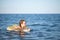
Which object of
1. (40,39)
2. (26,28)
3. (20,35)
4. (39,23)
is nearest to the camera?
(40,39)

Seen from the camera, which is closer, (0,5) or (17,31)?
(17,31)

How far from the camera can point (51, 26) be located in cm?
292

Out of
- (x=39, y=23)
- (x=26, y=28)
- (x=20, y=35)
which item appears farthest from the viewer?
(x=39, y=23)

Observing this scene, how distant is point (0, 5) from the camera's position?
3018mm

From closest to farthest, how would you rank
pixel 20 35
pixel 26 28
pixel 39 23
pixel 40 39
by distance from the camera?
pixel 40 39, pixel 20 35, pixel 26 28, pixel 39 23

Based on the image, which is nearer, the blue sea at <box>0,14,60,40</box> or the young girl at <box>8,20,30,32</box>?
the blue sea at <box>0,14,60,40</box>

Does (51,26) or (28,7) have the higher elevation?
(28,7)

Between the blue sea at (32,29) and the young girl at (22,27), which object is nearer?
the blue sea at (32,29)

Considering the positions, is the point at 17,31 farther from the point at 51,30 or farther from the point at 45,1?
the point at 45,1

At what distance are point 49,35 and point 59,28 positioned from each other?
1.31ft

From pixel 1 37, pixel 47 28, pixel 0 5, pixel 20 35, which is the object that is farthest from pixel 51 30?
pixel 0 5

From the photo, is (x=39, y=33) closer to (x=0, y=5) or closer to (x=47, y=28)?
(x=47, y=28)

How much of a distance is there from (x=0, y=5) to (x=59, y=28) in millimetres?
1302

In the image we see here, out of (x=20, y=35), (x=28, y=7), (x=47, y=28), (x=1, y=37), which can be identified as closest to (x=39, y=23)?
(x=47, y=28)
